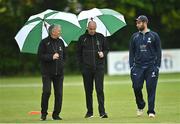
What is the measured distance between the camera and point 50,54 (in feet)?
51.7

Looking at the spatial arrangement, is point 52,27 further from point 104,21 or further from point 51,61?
point 104,21

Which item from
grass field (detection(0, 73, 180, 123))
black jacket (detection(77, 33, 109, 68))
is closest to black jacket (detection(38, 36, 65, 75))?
black jacket (detection(77, 33, 109, 68))

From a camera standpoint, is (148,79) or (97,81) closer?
(148,79)

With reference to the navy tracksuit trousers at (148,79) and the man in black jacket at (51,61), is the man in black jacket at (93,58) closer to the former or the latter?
the man in black jacket at (51,61)

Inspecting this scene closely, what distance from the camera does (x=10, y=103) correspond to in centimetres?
2170

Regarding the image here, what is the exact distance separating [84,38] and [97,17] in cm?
99

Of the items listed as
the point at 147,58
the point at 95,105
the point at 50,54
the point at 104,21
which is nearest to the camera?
the point at 147,58

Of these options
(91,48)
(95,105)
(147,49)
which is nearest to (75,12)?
(95,105)

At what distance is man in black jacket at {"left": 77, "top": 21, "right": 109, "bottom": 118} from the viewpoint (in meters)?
16.0

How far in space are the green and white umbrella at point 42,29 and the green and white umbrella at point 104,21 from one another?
0.34 metres

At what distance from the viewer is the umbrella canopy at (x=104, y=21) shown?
16.9 meters

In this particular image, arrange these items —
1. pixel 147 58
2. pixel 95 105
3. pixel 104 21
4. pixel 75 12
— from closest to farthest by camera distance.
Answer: pixel 147 58, pixel 104 21, pixel 95 105, pixel 75 12

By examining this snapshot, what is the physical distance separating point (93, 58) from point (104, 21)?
50.9 inches

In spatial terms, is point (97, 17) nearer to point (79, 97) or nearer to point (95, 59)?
point (95, 59)
